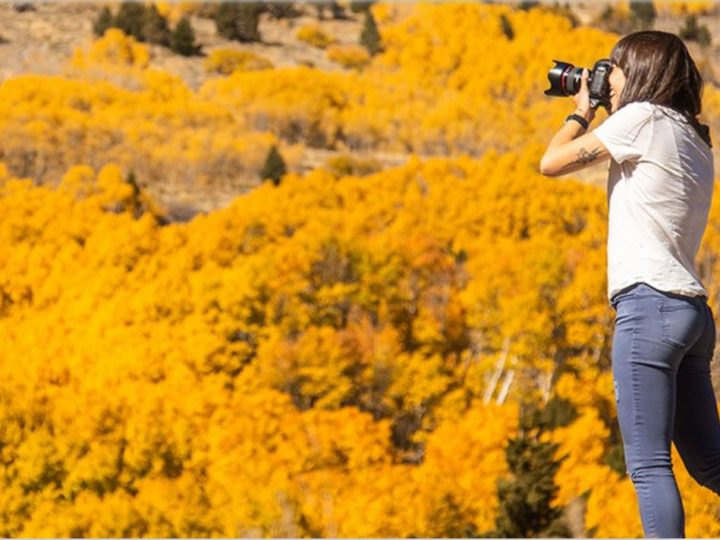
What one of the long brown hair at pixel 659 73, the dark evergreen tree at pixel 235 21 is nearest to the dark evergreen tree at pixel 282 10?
the dark evergreen tree at pixel 235 21

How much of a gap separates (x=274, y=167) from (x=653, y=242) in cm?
5597

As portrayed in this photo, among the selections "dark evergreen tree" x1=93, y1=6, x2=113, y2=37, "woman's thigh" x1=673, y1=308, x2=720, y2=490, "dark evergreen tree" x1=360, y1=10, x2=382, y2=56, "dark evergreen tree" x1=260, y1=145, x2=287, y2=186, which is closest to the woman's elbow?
"woman's thigh" x1=673, y1=308, x2=720, y2=490

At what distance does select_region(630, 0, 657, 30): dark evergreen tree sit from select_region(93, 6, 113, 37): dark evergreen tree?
3468cm

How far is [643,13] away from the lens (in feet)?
230

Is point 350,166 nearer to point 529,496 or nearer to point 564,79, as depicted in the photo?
point 529,496

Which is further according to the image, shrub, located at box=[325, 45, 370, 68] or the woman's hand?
shrub, located at box=[325, 45, 370, 68]

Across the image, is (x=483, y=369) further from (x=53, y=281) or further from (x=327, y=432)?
(x=53, y=281)

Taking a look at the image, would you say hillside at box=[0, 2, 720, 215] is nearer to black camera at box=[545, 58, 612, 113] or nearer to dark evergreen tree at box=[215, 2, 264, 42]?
dark evergreen tree at box=[215, 2, 264, 42]

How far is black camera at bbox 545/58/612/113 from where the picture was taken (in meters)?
2.17

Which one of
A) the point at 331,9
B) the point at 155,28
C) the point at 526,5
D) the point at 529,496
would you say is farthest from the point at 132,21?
the point at 529,496

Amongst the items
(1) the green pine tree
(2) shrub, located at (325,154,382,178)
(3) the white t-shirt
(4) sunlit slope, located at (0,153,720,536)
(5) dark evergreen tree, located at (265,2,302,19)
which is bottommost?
(4) sunlit slope, located at (0,153,720,536)

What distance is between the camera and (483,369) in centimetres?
4053

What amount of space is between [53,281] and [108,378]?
7.16m

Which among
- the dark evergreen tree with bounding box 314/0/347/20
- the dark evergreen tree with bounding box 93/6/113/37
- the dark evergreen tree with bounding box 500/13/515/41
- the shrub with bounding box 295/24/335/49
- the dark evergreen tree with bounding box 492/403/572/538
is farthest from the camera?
the dark evergreen tree with bounding box 500/13/515/41
